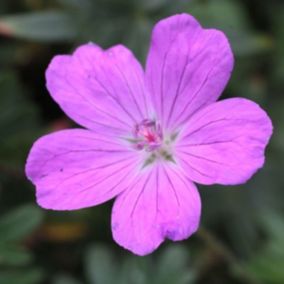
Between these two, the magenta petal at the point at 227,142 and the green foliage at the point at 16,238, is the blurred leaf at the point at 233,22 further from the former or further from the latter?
the green foliage at the point at 16,238

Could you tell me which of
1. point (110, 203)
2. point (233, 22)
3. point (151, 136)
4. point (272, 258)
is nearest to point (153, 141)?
point (151, 136)

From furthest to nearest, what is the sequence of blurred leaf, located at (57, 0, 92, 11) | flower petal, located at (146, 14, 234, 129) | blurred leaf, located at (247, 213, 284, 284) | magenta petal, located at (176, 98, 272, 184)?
blurred leaf, located at (57, 0, 92, 11) → blurred leaf, located at (247, 213, 284, 284) → flower petal, located at (146, 14, 234, 129) → magenta petal, located at (176, 98, 272, 184)

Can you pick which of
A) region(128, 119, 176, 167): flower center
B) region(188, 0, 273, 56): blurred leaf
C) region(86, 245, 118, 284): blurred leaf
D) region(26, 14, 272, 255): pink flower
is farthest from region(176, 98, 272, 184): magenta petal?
region(188, 0, 273, 56): blurred leaf

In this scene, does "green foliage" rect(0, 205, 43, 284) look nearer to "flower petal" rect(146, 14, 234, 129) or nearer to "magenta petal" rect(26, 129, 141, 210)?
"magenta petal" rect(26, 129, 141, 210)

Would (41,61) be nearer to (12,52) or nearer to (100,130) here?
(12,52)

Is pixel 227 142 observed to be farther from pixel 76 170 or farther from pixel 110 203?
pixel 110 203

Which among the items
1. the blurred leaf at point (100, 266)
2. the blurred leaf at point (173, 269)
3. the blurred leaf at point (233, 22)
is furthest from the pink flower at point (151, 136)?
the blurred leaf at point (233, 22)
